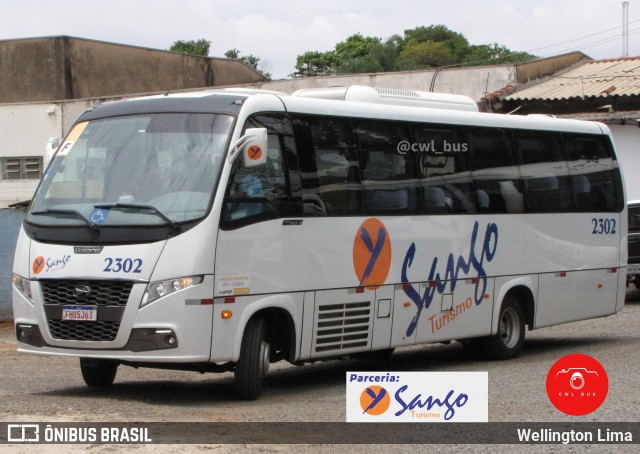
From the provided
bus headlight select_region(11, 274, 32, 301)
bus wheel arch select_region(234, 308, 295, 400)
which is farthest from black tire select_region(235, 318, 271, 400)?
bus headlight select_region(11, 274, 32, 301)

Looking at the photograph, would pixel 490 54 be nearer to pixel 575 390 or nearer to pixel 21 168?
pixel 21 168

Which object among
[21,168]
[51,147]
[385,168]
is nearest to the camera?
[51,147]

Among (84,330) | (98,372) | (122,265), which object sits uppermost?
(122,265)

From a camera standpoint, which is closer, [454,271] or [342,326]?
[342,326]

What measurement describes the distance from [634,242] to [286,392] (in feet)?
43.0

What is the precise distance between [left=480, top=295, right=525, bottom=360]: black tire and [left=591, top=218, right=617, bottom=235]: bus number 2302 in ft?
6.68

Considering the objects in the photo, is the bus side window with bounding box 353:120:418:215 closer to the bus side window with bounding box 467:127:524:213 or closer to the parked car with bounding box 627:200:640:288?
the bus side window with bounding box 467:127:524:213

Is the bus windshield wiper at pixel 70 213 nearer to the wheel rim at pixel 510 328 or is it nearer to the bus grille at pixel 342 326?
the bus grille at pixel 342 326

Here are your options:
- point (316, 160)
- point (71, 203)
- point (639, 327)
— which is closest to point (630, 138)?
point (639, 327)

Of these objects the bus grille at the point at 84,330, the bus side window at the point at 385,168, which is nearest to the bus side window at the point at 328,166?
the bus side window at the point at 385,168

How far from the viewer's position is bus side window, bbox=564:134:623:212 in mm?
16422

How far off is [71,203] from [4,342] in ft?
24.7

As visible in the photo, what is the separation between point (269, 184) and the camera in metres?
11.3

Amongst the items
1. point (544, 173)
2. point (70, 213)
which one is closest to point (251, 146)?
point (70, 213)
